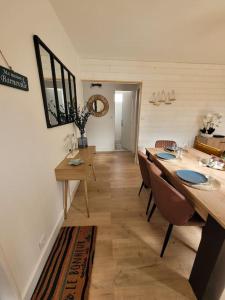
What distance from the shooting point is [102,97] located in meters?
4.11

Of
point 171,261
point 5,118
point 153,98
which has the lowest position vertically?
point 171,261

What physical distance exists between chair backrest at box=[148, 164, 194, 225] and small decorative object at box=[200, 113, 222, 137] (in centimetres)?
291

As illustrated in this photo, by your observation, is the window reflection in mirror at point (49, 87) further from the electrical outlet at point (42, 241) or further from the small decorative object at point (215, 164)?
the small decorative object at point (215, 164)

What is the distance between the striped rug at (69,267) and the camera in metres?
1.05

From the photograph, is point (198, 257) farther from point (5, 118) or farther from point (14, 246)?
point (5, 118)

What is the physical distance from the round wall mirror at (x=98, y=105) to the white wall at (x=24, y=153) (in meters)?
2.63

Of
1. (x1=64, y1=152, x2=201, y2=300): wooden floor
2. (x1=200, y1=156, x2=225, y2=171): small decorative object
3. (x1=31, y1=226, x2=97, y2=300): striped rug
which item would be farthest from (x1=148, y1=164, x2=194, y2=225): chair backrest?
(x1=31, y1=226, x2=97, y2=300): striped rug

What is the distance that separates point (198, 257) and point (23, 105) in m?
1.85

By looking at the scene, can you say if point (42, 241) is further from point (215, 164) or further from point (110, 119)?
point (110, 119)

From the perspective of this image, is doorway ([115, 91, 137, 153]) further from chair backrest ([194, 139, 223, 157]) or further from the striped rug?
the striped rug

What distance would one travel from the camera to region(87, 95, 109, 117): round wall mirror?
13.4 feet

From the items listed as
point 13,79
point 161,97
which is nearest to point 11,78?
point 13,79

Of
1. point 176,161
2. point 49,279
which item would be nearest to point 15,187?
point 49,279

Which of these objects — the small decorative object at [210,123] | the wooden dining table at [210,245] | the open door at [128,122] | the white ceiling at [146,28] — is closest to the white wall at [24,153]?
the white ceiling at [146,28]
